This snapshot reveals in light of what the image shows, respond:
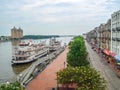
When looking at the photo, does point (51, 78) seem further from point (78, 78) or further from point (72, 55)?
point (78, 78)

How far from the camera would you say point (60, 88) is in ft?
149

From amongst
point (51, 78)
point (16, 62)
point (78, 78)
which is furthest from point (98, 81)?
point (16, 62)

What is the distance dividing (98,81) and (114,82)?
57.6 ft

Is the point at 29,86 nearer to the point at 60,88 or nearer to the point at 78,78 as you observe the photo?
the point at 60,88

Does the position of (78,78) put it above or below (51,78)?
above

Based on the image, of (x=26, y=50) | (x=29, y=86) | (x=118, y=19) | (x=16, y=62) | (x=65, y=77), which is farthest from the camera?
(x=26, y=50)

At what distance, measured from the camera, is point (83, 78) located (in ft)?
118

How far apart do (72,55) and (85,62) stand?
3344 mm

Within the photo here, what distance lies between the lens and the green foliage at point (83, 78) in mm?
34750

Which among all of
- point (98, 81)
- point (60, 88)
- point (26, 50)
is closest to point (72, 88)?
point (60, 88)

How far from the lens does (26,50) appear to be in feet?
339

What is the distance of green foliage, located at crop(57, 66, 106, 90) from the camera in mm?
34750

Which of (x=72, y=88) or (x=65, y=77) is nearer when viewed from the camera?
(x=65, y=77)

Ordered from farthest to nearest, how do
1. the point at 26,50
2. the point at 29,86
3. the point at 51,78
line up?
the point at 26,50
the point at 51,78
the point at 29,86
